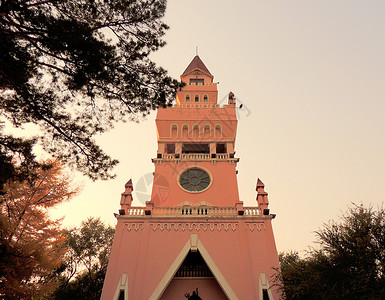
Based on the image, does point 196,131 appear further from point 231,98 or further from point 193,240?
point 193,240

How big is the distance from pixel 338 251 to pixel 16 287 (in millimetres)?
15670

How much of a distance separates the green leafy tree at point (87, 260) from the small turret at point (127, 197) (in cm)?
943

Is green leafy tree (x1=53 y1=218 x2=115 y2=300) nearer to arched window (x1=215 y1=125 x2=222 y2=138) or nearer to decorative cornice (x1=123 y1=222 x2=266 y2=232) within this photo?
decorative cornice (x1=123 y1=222 x2=266 y2=232)

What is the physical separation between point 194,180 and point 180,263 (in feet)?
26.9

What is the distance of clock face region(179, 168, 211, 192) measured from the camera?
879 inches

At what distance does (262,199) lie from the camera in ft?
63.7

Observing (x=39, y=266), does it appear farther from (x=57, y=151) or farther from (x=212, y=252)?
(x=212, y=252)

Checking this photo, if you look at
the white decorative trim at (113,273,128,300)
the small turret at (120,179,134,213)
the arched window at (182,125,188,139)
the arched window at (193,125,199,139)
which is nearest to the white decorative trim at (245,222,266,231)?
the white decorative trim at (113,273,128,300)


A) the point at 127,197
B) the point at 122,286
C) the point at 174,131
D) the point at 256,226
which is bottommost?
the point at 122,286

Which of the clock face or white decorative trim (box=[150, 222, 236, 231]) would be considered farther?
the clock face

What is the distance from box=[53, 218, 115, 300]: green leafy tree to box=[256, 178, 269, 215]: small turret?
60.3 feet

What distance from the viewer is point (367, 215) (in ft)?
41.6

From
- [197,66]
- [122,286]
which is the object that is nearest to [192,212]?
[122,286]

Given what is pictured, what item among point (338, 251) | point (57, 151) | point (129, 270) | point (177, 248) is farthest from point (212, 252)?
point (57, 151)
